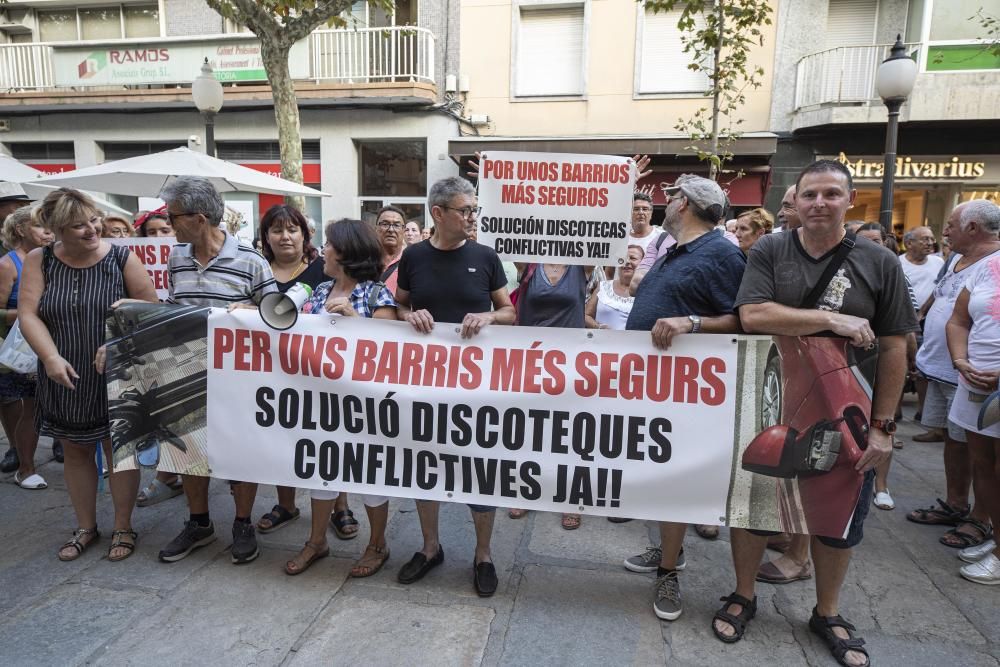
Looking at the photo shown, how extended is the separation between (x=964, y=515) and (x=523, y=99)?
1151cm

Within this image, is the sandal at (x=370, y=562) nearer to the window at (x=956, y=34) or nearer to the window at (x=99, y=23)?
the window at (x=956, y=34)

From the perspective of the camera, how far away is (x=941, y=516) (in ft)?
13.1

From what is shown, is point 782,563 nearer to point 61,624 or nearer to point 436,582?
point 436,582

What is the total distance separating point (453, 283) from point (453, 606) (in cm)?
156

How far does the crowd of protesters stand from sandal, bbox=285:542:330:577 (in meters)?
0.01

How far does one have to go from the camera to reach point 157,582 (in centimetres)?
312

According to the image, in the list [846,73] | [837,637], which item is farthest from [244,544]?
[846,73]

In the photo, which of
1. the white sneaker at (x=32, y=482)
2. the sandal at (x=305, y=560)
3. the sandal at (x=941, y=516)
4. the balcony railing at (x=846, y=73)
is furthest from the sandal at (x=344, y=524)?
the balcony railing at (x=846, y=73)

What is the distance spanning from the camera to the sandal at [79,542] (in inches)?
131

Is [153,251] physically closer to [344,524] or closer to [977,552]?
[344,524]

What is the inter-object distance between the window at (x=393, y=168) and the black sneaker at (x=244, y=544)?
1130cm

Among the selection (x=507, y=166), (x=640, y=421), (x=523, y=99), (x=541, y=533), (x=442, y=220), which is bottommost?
(x=541, y=533)

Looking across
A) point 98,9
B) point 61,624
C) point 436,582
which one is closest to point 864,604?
point 436,582

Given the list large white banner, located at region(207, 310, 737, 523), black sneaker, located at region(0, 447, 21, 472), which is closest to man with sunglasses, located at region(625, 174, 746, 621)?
large white banner, located at region(207, 310, 737, 523)
